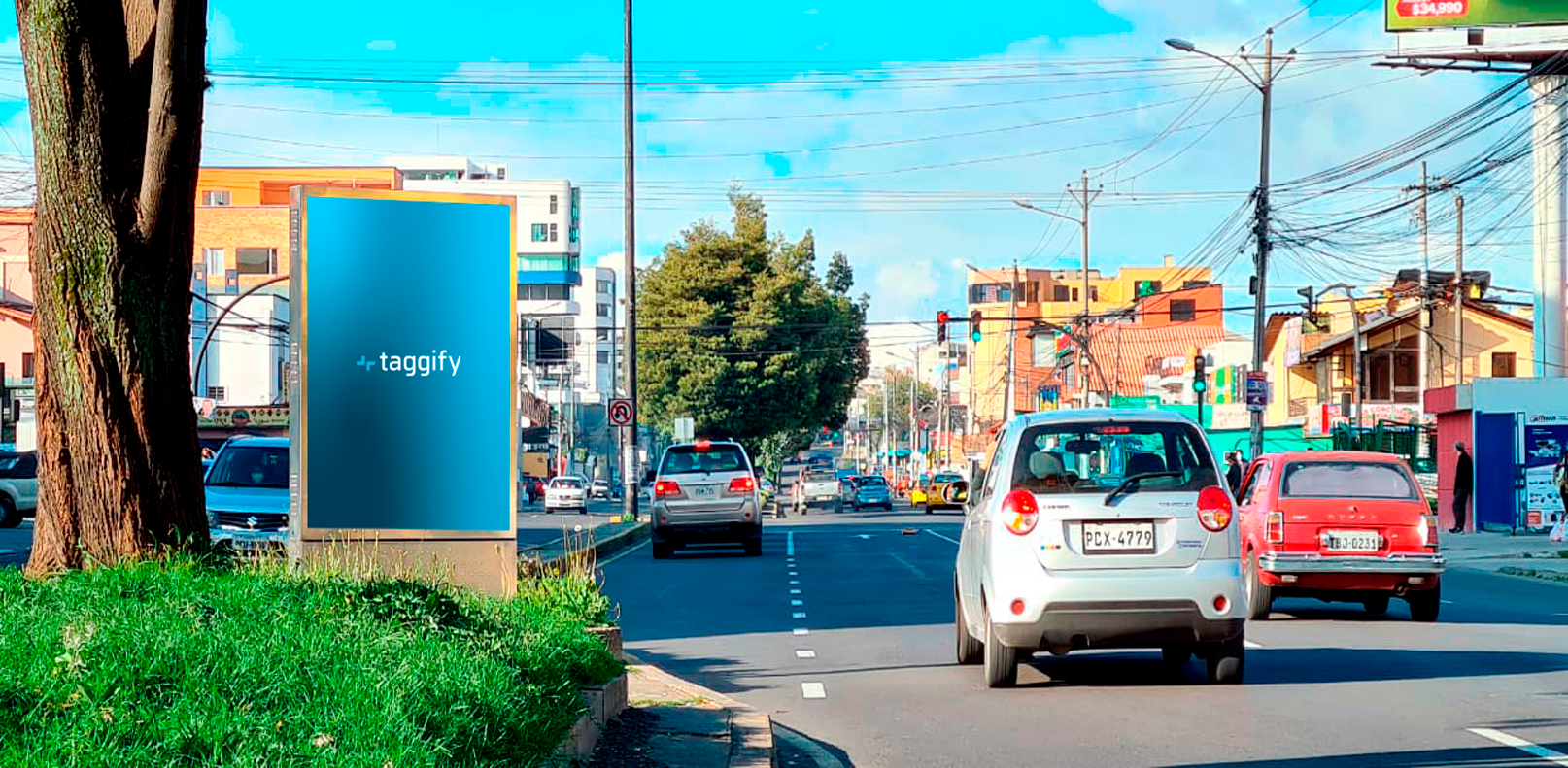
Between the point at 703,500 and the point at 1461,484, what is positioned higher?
the point at 703,500

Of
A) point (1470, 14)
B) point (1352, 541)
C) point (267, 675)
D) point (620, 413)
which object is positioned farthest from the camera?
point (1470, 14)

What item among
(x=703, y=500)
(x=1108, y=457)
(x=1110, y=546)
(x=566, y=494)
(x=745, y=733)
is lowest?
(x=566, y=494)

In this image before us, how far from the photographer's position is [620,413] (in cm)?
4116

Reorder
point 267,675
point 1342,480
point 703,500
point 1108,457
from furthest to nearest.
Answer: point 703,500 → point 1342,480 → point 1108,457 → point 267,675

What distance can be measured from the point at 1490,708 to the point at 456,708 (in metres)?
7.20

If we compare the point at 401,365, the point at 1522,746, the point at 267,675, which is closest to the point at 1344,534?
the point at 1522,746

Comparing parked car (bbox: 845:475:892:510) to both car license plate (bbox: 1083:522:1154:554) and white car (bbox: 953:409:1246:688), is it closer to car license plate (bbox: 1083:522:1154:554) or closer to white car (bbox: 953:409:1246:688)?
white car (bbox: 953:409:1246:688)

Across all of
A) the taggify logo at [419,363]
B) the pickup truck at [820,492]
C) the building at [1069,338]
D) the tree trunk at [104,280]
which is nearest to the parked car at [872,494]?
the pickup truck at [820,492]

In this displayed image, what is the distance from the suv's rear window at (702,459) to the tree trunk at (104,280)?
20.1 meters

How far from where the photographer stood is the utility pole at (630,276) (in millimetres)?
42438

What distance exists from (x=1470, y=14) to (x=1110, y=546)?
37.4 metres

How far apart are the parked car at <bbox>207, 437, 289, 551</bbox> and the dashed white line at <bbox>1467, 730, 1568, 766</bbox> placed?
12063 mm

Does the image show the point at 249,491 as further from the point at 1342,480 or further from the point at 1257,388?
the point at 1257,388

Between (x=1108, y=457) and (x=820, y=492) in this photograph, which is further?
(x=820, y=492)
